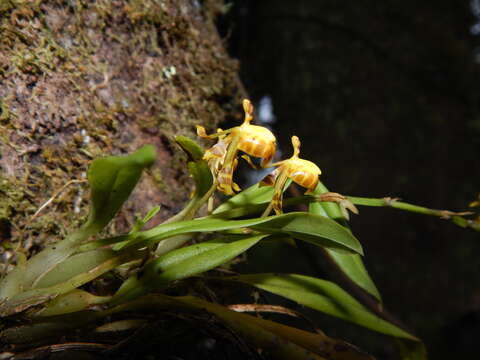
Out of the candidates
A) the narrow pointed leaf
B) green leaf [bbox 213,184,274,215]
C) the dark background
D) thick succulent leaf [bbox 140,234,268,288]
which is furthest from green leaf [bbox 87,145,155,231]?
the dark background

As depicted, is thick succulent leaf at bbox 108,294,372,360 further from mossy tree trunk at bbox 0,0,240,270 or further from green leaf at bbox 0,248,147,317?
mossy tree trunk at bbox 0,0,240,270

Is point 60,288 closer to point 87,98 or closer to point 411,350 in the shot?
point 87,98

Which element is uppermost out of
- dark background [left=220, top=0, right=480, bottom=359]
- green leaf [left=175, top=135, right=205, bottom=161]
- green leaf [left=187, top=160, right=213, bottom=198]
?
green leaf [left=175, top=135, right=205, bottom=161]

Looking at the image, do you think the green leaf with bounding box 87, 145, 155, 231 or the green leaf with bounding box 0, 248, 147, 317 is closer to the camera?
the green leaf with bounding box 87, 145, 155, 231

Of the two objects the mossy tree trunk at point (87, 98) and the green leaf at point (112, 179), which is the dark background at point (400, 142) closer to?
the mossy tree trunk at point (87, 98)

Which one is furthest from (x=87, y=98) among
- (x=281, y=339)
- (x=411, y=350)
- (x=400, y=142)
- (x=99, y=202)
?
(x=400, y=142)

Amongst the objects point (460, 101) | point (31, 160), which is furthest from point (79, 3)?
point (460, 101)

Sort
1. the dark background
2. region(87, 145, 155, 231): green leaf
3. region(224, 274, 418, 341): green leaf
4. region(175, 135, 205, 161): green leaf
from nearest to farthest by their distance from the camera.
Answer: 1. region(87, 145, 155, 231): green leaf
2. region(175, 135, 205, 161): green leaf
3. region(224, 274, 418, 341): green leaf
4. the dark background

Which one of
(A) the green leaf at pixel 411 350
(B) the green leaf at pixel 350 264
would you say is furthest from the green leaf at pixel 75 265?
(A) the green leaf at pixel 411 350
